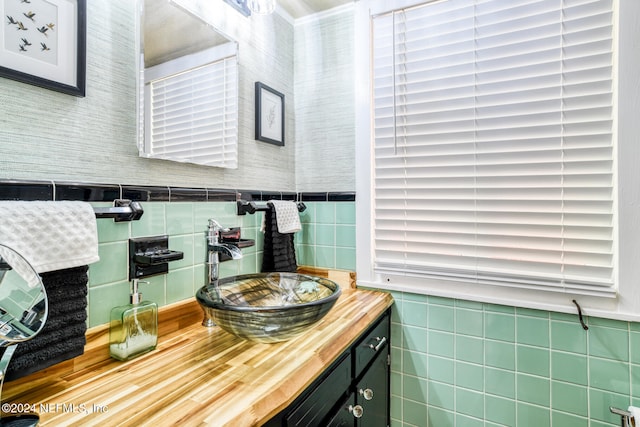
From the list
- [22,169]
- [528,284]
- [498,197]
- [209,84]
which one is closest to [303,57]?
[209,84]

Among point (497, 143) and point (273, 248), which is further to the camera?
point (273, 248)

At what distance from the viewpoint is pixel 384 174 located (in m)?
1.46

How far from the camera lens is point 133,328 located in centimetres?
87

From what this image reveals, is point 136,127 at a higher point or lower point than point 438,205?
higher

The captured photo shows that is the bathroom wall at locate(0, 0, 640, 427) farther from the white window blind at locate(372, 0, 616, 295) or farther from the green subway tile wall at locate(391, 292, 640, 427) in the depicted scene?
the white window blind at locate(372, 0, 616, 295)

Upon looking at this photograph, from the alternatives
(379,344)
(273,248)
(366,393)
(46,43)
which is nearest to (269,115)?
(273,248)

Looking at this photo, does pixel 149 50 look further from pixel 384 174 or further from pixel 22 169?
pixel 384 174

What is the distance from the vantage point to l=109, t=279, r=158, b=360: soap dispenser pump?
2.78ft

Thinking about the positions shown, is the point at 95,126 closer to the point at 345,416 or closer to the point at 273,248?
the point at 273,248

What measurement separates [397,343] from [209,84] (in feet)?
4.41

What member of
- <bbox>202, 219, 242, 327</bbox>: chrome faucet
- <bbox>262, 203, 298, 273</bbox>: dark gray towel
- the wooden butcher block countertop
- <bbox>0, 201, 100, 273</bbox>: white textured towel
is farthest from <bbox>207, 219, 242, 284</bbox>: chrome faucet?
<bbox>0, 201, 100, 273</bbox>: white textured towel

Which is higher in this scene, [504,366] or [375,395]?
[504,366]

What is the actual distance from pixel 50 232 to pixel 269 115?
1.04m

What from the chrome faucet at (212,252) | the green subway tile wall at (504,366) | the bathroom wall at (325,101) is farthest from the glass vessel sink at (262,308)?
the bathroom wall at (325,101)
